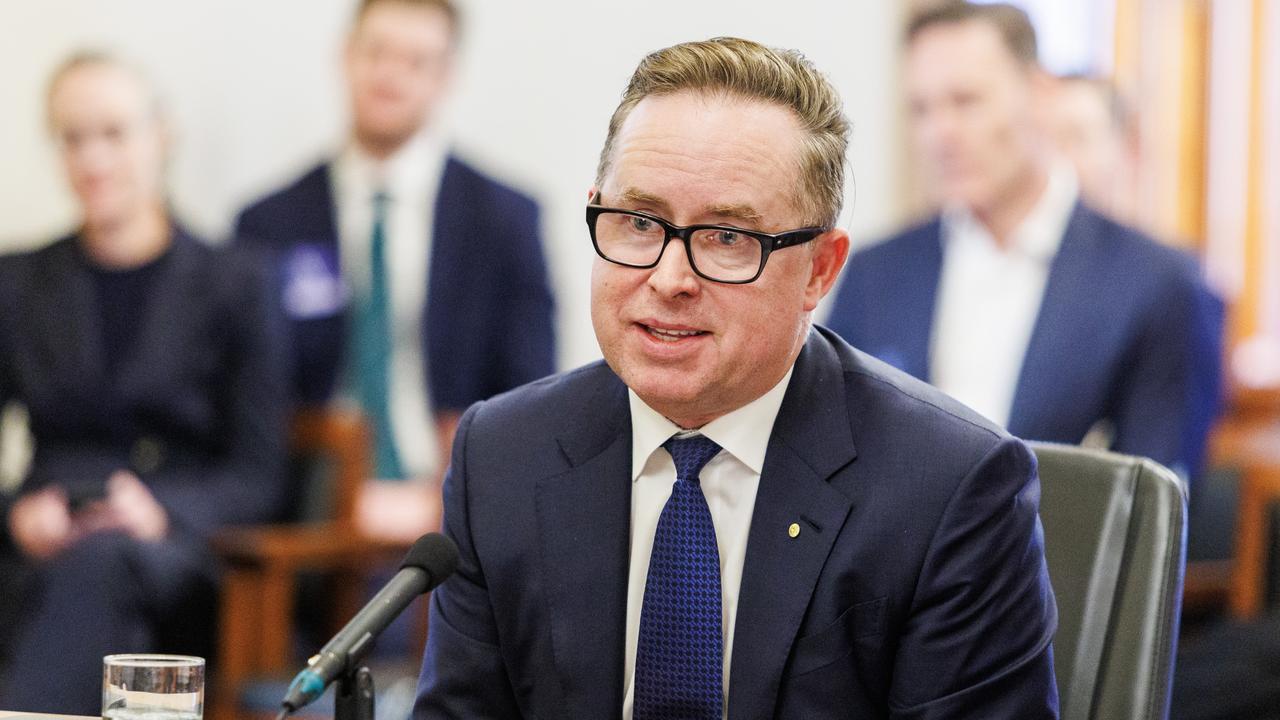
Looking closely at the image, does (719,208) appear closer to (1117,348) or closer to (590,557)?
(590,557)

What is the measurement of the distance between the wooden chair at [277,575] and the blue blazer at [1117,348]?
1.24 meters

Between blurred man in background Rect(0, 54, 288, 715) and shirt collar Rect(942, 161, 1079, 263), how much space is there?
1.71 m

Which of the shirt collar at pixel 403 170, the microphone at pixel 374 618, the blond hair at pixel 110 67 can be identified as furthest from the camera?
the shirt collar at pixel 403 170

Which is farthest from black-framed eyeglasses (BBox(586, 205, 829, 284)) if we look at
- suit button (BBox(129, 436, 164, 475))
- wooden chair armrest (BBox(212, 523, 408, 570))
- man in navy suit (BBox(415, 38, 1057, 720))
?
suit button (BBox(129, 436, 164, 475))

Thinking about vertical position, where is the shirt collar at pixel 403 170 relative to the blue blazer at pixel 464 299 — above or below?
above

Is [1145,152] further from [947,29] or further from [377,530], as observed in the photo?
[377,530]

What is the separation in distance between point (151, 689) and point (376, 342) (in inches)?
123

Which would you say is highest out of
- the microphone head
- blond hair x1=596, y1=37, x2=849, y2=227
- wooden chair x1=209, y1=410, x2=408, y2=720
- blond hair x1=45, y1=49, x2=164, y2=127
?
blond hair x1=45, y1=49, x2=164, y2=127

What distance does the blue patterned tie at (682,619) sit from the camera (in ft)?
5.48

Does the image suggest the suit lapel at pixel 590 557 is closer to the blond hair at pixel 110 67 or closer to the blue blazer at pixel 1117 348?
the blue blazer at pixel 1117 348

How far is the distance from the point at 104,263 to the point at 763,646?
2856mm

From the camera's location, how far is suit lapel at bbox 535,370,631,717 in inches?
67.0

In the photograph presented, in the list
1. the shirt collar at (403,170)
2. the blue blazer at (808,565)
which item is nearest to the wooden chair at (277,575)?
the shirt collar at (403,170)

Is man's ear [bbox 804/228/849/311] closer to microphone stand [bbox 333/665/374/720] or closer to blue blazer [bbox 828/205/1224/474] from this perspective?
microphone stand [bbox 333/665/374/720]
